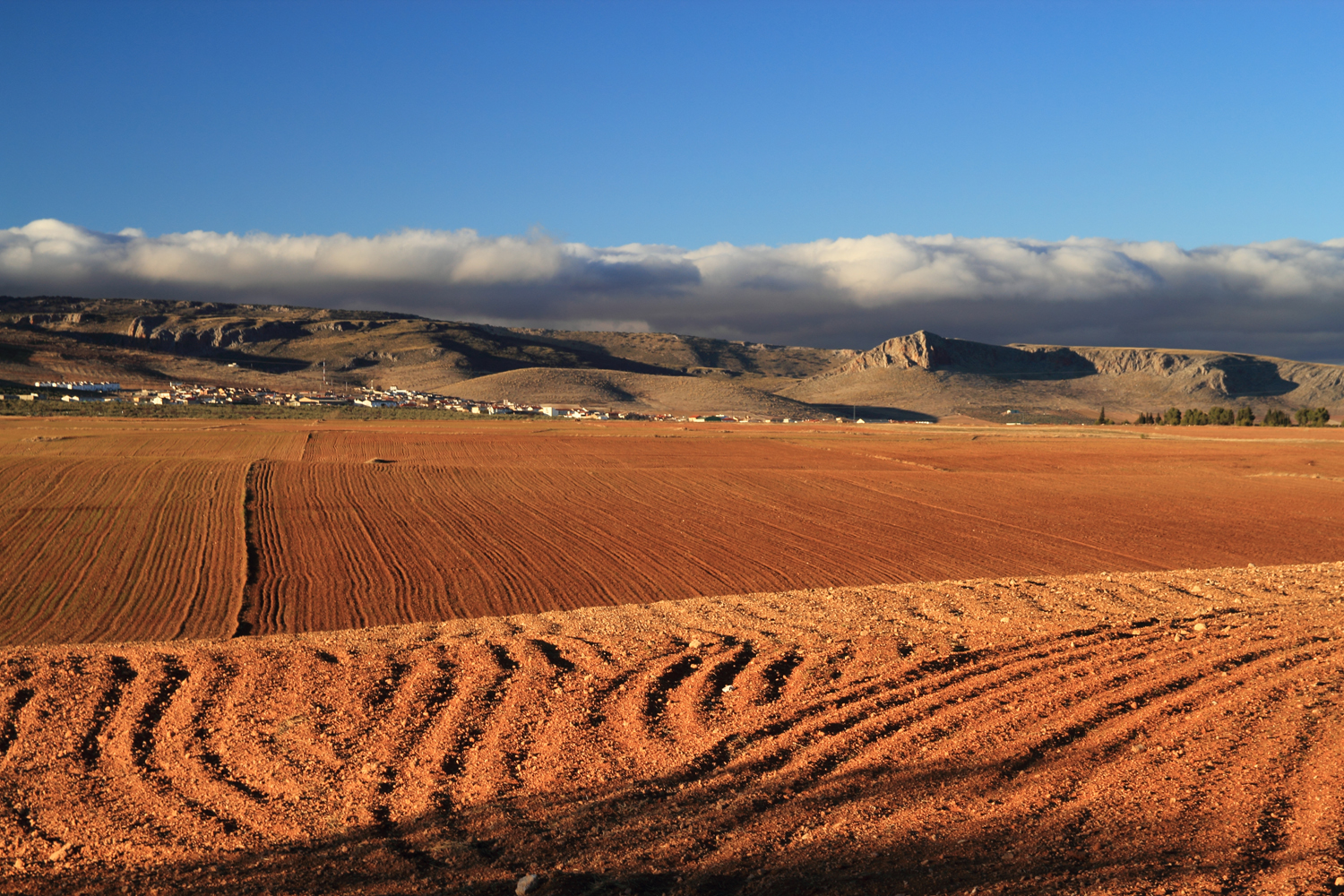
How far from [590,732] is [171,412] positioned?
106531mm

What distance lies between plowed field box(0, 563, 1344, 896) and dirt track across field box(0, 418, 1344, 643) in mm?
7081

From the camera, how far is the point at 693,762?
7.75m

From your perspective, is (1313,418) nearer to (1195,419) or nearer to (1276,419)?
(1276,419)

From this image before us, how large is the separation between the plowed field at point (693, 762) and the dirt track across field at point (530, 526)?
7081 mm

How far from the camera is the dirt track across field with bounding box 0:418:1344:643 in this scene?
62.0ft

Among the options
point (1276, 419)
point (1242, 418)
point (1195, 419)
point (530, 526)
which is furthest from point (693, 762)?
point (1276, 419)

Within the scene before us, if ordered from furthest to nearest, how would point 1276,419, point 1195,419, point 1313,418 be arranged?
point 1195,419 → point 1276,419 → point 1313,418

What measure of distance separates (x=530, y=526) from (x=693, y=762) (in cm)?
2076

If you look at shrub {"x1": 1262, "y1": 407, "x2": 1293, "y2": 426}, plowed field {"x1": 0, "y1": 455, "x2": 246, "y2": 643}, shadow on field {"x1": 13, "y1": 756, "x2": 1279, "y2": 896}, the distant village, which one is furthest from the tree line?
shadow on field {"x1": 13, "y1": 756, "x2": 1279, "y2": 896}

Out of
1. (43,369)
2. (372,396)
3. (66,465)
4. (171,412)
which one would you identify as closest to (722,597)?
(66,465)

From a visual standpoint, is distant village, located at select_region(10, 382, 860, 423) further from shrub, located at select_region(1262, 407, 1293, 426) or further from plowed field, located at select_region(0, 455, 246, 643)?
plowed field, located at select_region(0, 455, 246, 643)

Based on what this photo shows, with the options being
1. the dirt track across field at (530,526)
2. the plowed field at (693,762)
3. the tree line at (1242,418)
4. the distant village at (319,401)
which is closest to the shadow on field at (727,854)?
the plowed field at (693,762)

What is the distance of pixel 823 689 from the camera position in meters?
9.58

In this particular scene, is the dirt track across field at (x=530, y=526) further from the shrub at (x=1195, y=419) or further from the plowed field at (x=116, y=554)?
the shrub at (x=1195, y=419)
